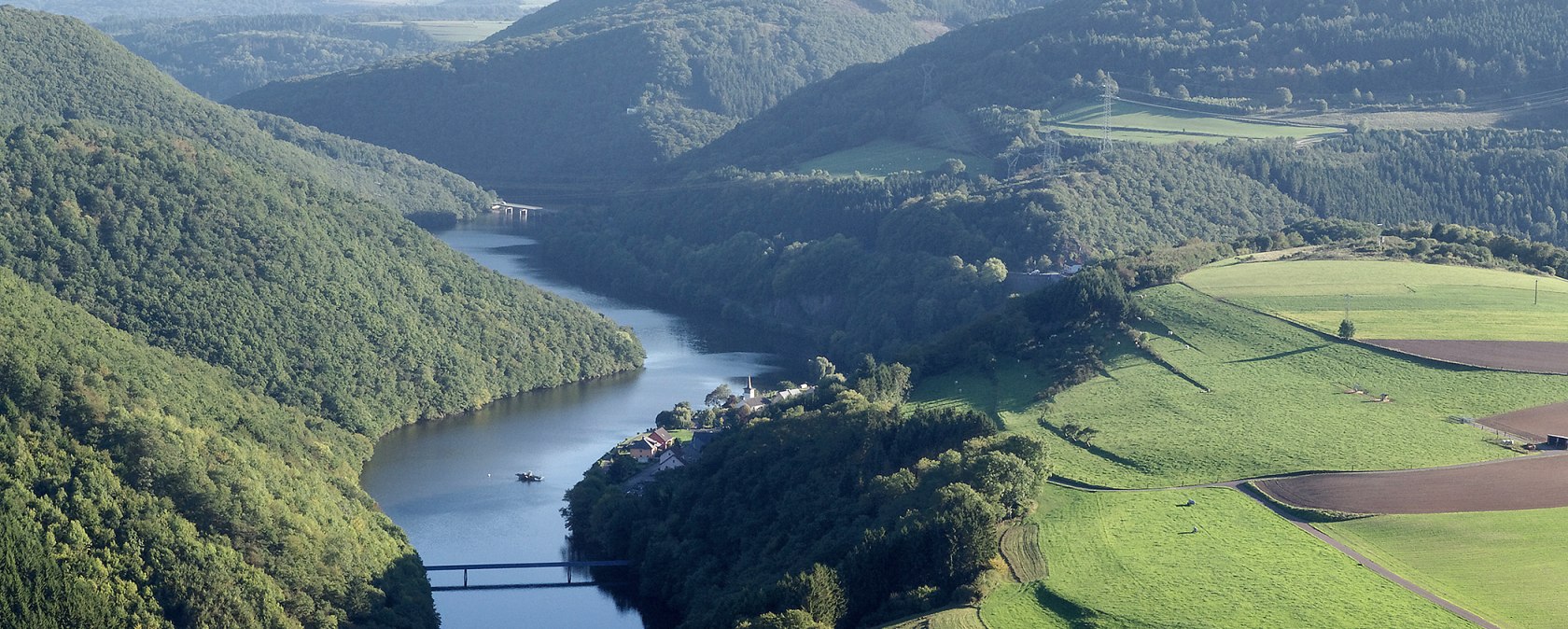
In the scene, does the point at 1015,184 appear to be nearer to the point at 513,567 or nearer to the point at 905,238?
the point at 905,238

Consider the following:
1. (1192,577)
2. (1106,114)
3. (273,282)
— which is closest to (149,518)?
(1192,577)

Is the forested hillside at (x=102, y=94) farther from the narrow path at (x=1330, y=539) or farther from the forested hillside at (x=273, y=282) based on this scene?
the narrow path at (x=1330, y=539)

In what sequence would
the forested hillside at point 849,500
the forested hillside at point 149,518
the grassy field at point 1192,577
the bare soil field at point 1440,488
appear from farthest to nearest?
the forested hillside at point 149,518
the bare soil field at point 1440,488
the forested hillside at point 849,500
the grassy field at point 1192,577

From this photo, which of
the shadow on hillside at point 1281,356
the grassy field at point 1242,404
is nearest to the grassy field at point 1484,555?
the grassy field at point 1242,404

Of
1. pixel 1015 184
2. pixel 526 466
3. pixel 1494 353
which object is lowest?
pixel 526 466

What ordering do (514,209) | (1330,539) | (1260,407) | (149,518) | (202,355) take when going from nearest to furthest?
(1330,539)
(149,518)
(1260,407)
(202,355)
(514,209)

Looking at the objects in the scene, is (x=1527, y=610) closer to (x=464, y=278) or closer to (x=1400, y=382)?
(x=1400, y=382)

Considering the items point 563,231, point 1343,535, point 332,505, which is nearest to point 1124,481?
point 1343,535
